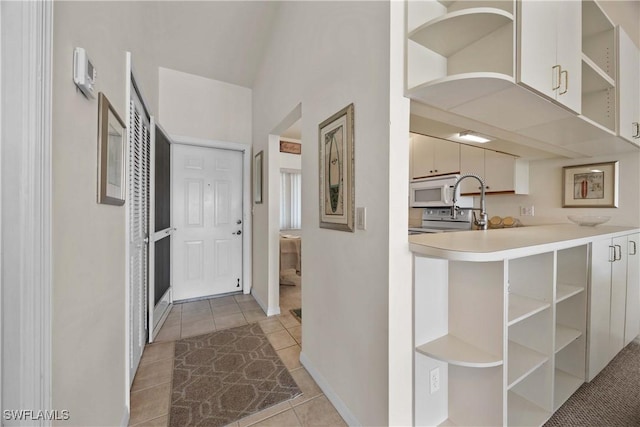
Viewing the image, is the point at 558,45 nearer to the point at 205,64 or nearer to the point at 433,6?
the point at 433,6

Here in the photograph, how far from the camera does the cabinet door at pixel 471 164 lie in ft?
9.98

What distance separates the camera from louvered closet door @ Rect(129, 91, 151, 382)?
1.74 meters

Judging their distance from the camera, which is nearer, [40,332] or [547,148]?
[40,332]

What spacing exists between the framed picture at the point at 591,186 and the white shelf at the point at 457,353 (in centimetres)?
231

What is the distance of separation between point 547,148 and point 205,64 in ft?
12.4

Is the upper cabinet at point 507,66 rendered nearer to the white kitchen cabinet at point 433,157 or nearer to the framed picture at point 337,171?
the framed picture at point 337,171

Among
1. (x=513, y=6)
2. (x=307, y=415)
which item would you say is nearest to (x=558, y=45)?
(x=513, y=6)

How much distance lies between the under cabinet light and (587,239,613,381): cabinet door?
99 centimetres

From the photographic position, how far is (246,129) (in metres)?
3.58

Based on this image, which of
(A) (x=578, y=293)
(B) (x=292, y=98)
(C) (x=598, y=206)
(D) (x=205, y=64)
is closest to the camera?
(A) (x=578, y=293)

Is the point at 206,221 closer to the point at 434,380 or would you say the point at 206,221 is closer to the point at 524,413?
the point at 434,380

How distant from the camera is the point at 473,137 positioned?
1.92 metres

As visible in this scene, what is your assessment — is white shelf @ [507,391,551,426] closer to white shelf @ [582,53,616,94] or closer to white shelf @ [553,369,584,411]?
white shelf @ [553,369,584,411]

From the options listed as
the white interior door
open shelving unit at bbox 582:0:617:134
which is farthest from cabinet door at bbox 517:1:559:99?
the white interior door
